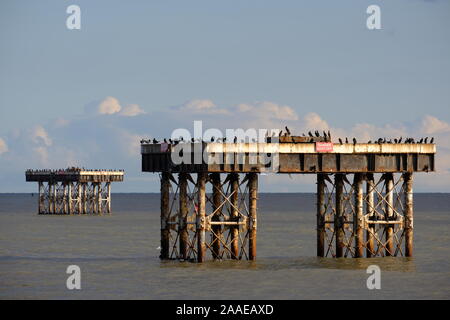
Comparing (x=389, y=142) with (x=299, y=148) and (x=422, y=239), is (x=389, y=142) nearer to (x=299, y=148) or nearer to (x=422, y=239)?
(x=299, y=148)

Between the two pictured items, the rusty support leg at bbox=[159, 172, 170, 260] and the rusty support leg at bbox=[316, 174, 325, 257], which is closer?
the rusty support leg at bbox=[159, 172, 170, 260]

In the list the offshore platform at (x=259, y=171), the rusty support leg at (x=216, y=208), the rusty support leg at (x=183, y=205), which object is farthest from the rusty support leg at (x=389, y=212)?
the rusty support leg at (x=183, y=205)

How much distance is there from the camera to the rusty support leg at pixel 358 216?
213 feet

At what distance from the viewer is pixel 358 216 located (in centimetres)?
6494

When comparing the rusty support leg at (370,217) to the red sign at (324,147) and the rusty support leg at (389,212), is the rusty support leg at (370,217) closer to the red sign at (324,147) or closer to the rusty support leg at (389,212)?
the rusty support leg at (389,212)

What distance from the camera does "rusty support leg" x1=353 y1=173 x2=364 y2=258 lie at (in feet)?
213

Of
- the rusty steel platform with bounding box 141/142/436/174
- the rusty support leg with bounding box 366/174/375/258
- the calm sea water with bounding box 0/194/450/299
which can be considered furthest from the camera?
the rusty support leg with bounding box 366/174/375/258

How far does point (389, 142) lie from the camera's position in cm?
6525

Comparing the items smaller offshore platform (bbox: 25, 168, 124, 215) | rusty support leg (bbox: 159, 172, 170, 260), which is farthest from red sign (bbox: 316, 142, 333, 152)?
smaller offshore platform (bbox: 25, 168, 124, 215)

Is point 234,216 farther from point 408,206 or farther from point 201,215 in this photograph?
point 408,206

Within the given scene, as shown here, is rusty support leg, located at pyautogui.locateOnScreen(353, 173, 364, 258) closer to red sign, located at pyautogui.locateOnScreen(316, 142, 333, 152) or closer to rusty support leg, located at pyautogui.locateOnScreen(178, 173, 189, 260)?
red sign, located at pyautogui.locateOnScreen(316, 142, 333, 152)

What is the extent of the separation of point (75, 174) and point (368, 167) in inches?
3669
